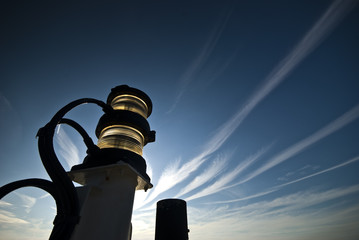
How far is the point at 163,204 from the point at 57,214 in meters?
2.33

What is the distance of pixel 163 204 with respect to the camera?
3.63 meters

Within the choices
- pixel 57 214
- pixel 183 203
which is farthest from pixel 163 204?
pixel 57 214

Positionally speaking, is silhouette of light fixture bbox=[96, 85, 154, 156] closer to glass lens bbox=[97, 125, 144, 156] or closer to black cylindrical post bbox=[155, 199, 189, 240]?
glass lens bbox=[97, 125, 144, 156]

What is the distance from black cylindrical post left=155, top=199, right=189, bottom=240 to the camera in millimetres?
3350

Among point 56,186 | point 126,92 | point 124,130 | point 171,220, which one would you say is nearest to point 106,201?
point 56,186

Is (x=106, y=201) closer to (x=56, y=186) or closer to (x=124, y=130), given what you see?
(x=56, y=186)

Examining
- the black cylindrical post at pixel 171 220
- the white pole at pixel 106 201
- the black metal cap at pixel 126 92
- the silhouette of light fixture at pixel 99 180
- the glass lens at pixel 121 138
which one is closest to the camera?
the black cylindrical post at pixel 171 220

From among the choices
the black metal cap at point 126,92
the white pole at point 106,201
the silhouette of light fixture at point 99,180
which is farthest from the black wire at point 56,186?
the black metal cap at point 126,92

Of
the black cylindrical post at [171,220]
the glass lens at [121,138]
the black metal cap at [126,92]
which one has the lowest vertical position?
the black cylindrical post at [171,220]

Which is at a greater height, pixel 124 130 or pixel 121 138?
pixel 124 130

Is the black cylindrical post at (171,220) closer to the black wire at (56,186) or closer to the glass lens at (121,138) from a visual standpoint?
the black wire at (56,186)

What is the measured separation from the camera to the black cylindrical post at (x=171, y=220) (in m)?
3.35

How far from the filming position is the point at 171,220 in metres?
3.43

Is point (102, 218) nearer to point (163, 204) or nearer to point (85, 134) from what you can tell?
point (163, 204)
